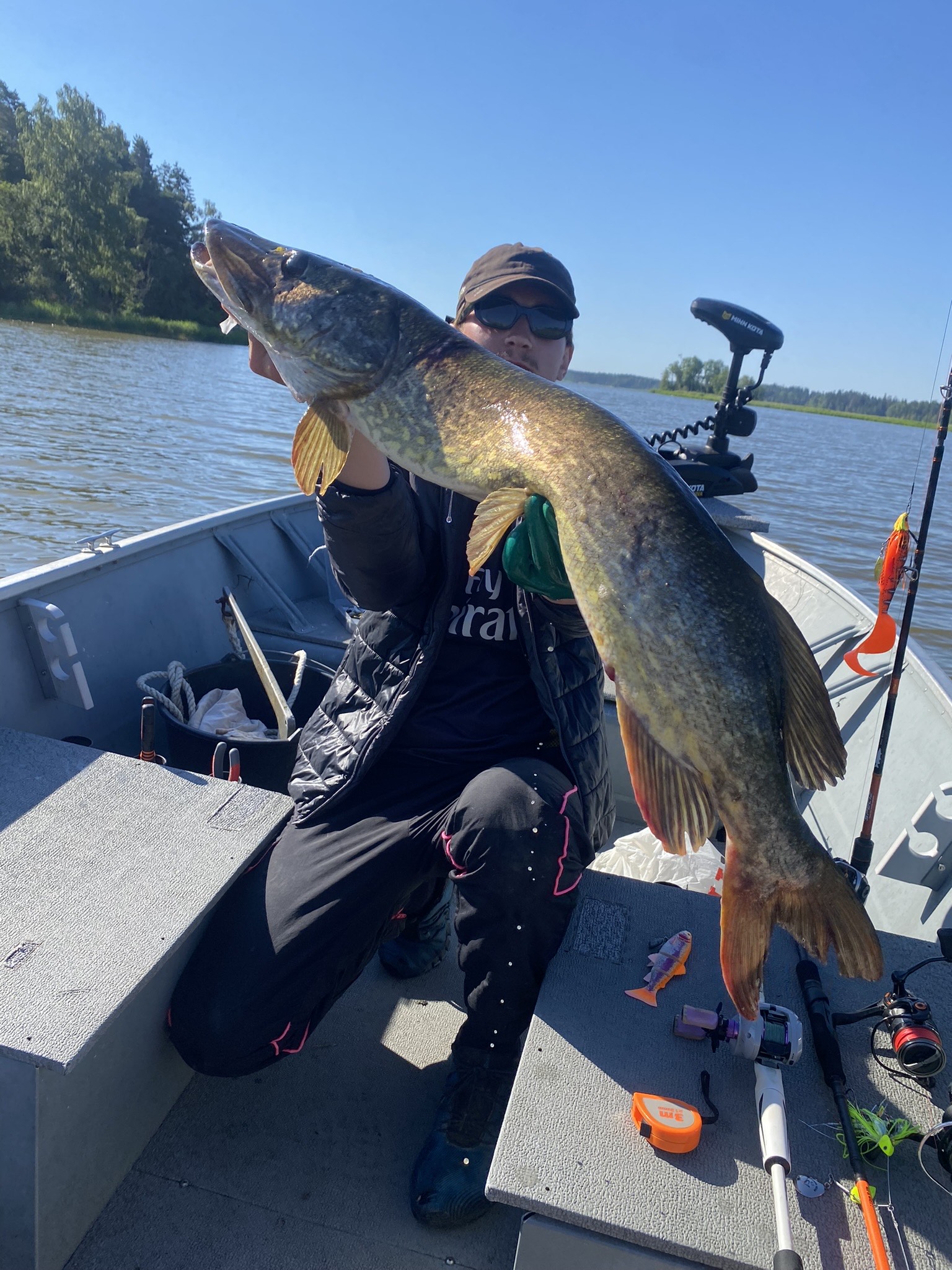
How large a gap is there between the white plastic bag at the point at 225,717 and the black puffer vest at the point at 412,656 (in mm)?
1039

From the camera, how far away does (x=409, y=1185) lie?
2016 millimetres

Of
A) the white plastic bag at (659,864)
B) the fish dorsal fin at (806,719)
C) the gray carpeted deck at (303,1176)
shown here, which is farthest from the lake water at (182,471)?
the gray carpeted deck at (303,1176)

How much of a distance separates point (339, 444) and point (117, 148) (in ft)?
Result: 194

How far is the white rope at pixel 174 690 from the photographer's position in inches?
130

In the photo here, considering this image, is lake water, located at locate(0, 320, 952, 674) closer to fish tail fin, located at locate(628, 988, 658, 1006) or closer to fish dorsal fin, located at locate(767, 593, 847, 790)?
fish dorsal fin, located at locate(767, 593, 847, 790)

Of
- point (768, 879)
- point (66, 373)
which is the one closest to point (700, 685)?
point (768, 879)

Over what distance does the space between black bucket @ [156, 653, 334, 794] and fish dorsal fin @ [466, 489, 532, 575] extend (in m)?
1.67

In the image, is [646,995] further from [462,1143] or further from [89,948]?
[89,948]

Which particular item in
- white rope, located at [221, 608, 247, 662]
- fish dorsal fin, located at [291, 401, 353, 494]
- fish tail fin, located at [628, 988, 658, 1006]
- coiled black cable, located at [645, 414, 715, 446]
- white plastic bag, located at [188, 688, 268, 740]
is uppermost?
coiled black cable, located at [645, 414, 715, 446]

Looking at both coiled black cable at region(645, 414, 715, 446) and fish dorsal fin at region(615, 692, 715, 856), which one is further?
coiled black cable at region(645, 414, 715, 446)

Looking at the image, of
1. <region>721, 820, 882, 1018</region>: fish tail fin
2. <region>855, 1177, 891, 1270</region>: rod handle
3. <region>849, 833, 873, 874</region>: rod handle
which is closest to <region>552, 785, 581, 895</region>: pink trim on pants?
<region>721, 820, 882, 1018</region>: fish tail fin

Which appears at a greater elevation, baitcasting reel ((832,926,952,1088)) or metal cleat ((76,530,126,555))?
metal cleat ((76,530,126,555))

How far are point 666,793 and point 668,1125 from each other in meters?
0.68

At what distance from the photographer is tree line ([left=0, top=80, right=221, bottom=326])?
1706 inches
